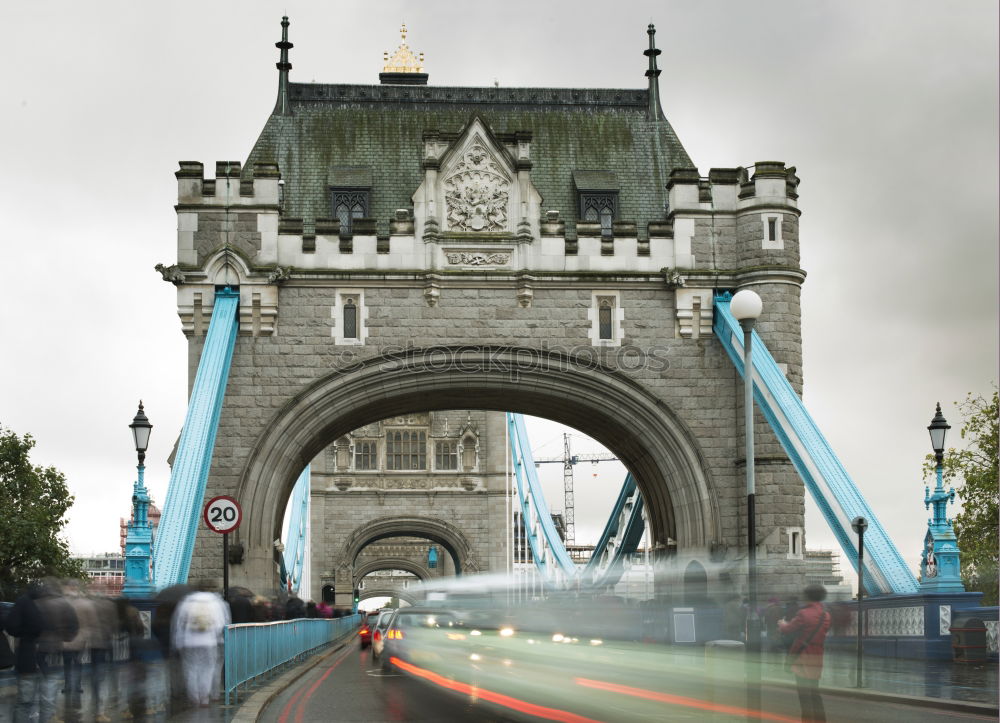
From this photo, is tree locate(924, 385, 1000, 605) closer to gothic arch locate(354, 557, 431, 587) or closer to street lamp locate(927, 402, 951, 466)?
street lamp locate(927, 402, 951, 466)

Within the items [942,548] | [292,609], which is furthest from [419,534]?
[942,548]

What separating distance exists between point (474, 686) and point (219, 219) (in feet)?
47.8

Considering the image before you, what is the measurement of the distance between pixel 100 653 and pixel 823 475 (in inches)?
477

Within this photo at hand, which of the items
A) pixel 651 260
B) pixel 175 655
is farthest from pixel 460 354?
pixel 175 655

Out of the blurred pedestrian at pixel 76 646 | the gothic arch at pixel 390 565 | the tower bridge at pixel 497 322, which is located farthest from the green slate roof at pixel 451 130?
the gothic arch at pixel 390 565

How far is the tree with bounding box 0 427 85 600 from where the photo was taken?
4300 cm

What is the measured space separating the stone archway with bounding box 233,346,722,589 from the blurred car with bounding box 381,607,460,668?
17.5 feet

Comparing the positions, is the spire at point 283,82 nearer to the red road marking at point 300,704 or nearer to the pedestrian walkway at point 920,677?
the red road marking at point 300,704

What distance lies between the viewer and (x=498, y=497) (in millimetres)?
67125

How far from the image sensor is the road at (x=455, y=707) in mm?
7617

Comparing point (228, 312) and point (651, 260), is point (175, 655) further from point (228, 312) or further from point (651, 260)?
point (651, 260)

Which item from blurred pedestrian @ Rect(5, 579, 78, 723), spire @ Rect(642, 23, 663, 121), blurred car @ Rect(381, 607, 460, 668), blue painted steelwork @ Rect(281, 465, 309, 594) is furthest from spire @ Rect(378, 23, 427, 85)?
blurred pedestrian @ Rect(5, 579, 78, 723)

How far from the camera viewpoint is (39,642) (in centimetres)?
1158

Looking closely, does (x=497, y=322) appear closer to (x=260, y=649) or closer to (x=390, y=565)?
(x=260, y=649)
